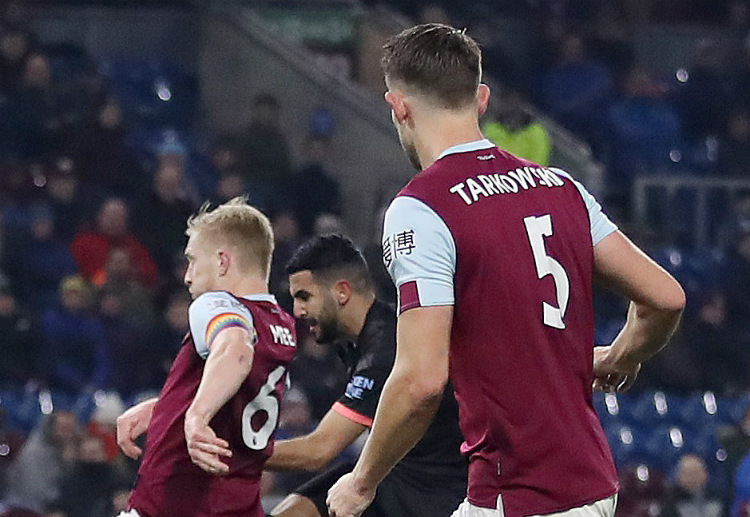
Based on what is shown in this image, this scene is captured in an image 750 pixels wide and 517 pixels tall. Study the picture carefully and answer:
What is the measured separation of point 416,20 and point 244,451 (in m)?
10.8

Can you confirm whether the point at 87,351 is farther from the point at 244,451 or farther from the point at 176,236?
the point at 244,451

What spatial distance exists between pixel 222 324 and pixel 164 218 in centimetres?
698

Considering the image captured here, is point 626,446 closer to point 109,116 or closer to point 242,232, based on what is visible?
point 109,116

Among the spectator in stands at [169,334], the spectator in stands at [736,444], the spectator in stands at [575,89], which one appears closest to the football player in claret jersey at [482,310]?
the spectator in stands at [736,444]

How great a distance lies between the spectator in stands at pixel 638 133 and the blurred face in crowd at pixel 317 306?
31.1 ft

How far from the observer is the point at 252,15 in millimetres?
14625

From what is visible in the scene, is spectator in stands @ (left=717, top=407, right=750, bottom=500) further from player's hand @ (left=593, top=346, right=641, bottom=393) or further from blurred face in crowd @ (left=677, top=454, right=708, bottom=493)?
player's hand @ (left=593, top=346, right=641, bottom=393)

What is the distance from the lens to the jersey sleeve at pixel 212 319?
15.4 ft

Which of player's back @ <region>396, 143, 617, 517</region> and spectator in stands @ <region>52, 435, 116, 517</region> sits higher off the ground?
player's back @ <region>396, 143, 617, 517</region>

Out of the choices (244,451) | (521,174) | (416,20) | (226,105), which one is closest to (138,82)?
(226,105)

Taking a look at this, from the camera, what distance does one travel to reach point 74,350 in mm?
10383

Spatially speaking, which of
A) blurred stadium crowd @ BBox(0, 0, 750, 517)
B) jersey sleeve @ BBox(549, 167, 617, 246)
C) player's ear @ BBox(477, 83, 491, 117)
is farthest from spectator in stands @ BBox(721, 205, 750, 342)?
player's ear @ BBox(477, 83, 491, 117)

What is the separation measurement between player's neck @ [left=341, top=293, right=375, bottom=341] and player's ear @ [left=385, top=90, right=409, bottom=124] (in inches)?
73.4

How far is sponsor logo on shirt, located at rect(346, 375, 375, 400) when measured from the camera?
212 inches
